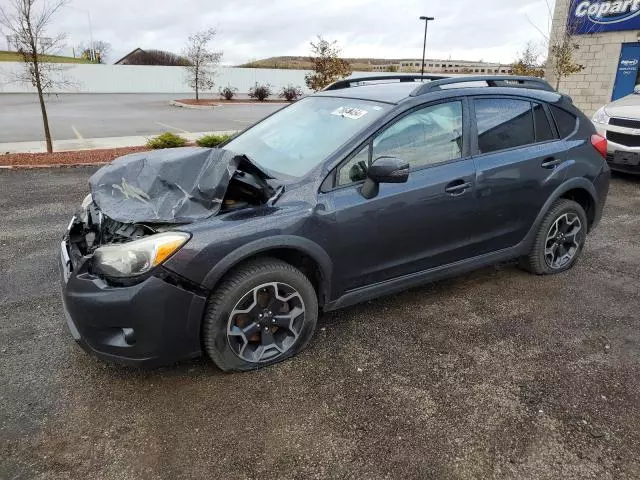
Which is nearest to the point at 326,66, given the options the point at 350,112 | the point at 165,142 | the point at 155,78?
the point at 165,142

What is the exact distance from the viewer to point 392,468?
2.21 metres

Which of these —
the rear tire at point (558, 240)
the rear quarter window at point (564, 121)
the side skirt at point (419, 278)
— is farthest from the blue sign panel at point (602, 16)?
the side skirt at point (419, 278)

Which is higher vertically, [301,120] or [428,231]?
[301,120]

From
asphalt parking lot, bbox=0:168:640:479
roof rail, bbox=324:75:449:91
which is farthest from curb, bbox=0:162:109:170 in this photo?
roof rail, bbox=324:75:449:91

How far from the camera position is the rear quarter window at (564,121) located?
4059mm

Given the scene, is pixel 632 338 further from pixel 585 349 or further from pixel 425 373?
pixel 425 373

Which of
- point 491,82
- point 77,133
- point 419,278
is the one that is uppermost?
point 491,82

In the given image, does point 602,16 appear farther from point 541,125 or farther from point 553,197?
point 553,197

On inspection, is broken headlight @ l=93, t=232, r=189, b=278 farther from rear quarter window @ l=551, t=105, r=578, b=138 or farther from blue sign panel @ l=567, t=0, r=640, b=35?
blue sign panel @ l=567, t=0, r=640, b=35

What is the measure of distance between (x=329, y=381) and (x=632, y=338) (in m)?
2.12

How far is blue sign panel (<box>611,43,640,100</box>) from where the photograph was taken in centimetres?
1534

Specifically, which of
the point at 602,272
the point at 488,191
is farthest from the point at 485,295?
the point at 602,272

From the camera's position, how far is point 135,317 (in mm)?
2496

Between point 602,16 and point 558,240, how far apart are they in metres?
15.3
